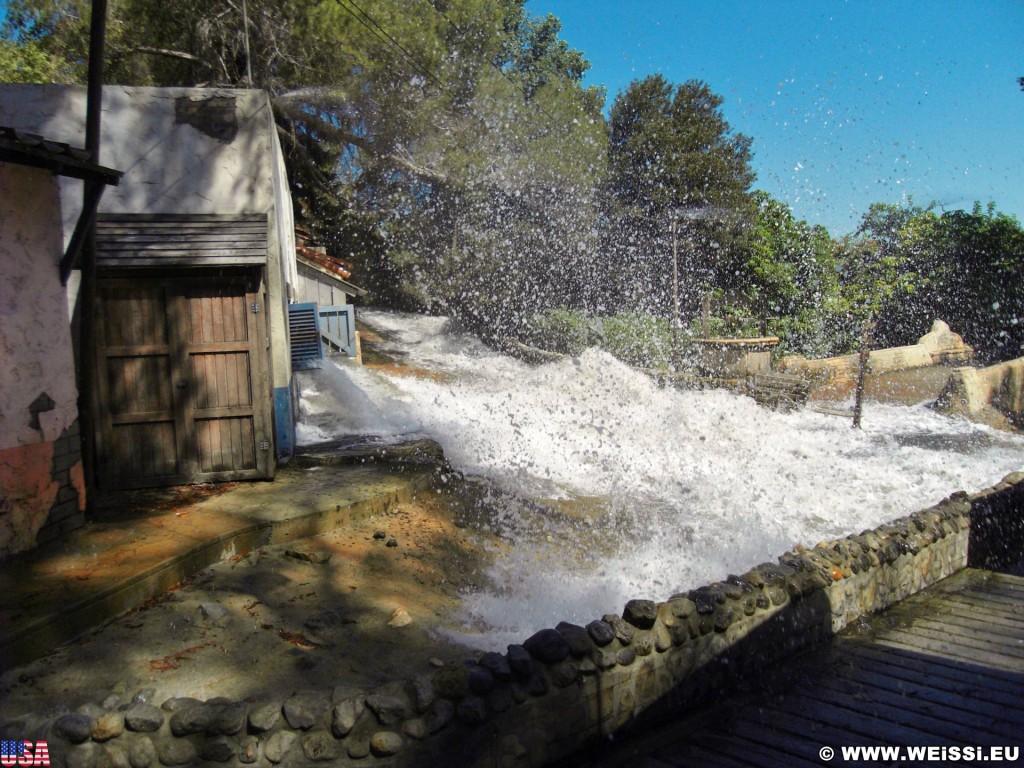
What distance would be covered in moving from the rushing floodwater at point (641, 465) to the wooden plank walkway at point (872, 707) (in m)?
1.52

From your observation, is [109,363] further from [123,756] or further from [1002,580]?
[1002,580]

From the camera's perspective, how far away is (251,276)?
675 centimetres

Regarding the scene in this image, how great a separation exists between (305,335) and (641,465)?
578 centimetres

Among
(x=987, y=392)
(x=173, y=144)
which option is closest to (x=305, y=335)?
(x=173, y=144)

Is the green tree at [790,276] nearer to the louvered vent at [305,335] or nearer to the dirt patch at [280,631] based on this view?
the louvered vent at [305,335]

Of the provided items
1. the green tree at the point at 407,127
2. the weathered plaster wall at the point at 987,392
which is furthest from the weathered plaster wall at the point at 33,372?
the weathered plaster wall at the point at 987,392

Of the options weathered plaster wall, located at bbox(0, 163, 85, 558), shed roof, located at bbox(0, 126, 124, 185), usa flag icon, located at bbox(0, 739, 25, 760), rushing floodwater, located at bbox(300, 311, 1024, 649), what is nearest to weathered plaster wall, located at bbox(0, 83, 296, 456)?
weathered plaster wall, located at bbox(0, 163, 85, 558)

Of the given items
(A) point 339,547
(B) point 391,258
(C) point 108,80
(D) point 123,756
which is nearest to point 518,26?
(B) point 391,258

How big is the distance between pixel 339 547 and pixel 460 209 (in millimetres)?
19415

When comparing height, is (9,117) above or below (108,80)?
below

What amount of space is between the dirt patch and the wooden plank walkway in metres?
1.50

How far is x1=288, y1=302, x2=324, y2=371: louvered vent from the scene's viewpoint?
474 inches

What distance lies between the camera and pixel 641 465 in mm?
11227

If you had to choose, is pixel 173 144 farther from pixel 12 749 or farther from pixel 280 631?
pixel 12 749
